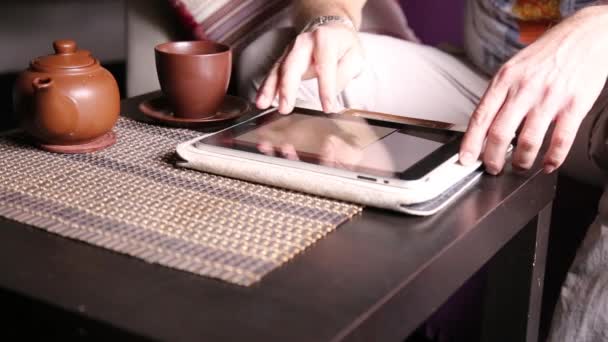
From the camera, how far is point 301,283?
49 centimetres

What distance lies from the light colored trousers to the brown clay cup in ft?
0.36

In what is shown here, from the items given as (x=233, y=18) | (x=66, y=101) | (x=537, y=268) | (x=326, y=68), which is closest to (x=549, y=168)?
(x=537, y=268)

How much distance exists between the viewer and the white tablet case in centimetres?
59

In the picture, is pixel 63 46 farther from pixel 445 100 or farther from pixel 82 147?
pixel 445 100

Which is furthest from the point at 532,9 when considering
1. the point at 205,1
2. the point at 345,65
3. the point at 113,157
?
the point at 113,157

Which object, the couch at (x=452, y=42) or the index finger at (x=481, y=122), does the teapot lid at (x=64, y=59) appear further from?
the couch at (x=452, y=42)

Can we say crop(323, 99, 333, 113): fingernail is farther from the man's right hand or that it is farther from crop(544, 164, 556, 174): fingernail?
crop(544, 164, 556, 174): fingernail

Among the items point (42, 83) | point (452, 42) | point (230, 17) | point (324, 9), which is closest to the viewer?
point (42, 83)

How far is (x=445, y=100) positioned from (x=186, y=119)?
500mm

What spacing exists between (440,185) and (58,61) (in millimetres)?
416

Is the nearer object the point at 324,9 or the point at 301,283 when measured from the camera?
the point at 301,283

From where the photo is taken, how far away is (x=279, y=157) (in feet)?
2.16

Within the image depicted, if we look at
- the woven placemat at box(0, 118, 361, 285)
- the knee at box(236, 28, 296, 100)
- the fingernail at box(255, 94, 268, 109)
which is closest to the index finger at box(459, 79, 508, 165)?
the woven placemat at box(0, 118, 361, 285)

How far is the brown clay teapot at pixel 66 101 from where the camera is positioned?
0.71 meters
